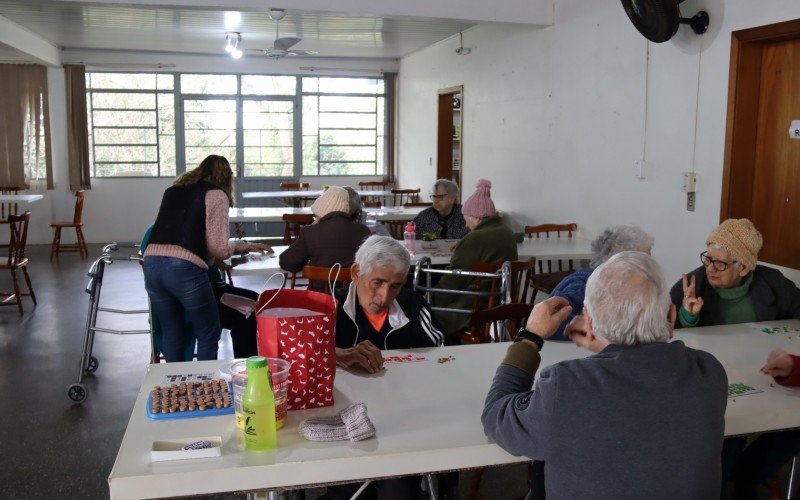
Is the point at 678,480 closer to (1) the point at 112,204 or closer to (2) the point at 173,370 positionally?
(2) the point at 173,370

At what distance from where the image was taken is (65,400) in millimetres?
4035

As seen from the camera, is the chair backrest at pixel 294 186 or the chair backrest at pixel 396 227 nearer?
the chair backrest at pixel 396 227

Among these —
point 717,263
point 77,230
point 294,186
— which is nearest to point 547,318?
point 717,263

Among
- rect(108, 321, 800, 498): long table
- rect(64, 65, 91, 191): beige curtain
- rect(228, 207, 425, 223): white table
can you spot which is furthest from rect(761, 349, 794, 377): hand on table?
rect(64, 65, 91, 191): beige curtain

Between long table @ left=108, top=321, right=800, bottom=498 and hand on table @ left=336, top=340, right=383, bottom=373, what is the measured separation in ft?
0.10

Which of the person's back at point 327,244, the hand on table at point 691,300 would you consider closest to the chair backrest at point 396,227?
the person's back at point 327,244

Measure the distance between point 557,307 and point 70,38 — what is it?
8.94m

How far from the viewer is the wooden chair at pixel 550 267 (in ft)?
15.1

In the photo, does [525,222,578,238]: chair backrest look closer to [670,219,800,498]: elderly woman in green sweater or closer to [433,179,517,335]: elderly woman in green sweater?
[433,179,517,335]: elderly woman in green sweater

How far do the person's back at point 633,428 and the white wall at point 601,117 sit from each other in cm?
287

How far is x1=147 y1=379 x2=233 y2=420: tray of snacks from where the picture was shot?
1801 millimetres

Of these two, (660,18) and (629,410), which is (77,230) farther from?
(629,410)

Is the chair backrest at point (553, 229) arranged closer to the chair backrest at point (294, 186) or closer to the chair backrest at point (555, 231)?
the chair backrest at point (555, 231)

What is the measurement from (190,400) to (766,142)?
11.1ft
